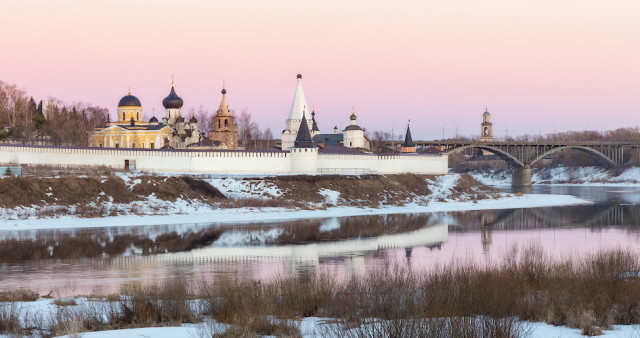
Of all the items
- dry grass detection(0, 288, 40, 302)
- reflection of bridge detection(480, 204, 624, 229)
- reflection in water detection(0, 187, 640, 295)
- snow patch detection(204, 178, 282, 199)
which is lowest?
reflection of bridge detection(480, 204, 624, 229)

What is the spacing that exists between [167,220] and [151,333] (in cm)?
2896

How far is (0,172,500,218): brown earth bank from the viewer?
1591 inches

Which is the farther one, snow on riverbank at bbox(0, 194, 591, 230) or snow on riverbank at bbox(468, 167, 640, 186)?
snow on riverbank at bbox(468, 167, 640, 186)

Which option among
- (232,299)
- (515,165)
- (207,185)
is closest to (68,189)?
(207,185)

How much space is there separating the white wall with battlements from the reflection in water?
55.6 ft

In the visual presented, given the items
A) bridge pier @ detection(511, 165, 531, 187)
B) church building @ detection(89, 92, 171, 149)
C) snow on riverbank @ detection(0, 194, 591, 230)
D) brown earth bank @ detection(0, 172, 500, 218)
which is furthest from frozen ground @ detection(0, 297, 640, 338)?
bridge pier @ detection(511, 165, 531, 187)

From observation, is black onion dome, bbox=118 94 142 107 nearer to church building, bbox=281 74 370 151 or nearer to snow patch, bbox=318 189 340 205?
church building, bbox=281 74 370 151

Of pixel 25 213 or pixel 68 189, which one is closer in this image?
pixel 25 213

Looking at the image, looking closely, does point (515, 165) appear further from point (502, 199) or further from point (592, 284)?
point (592, 284)

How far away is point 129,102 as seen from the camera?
262ft

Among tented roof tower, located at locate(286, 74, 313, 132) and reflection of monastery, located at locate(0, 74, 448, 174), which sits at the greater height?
tented roof tower, located at locate(286, 74, 313, 132)

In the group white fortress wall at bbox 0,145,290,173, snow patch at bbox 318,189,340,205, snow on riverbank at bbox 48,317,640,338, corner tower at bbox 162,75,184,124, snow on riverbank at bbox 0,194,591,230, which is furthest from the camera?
corner tower at bbox 162,75,184,124

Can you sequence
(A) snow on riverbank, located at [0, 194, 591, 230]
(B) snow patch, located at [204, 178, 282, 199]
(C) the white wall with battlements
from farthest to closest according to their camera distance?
(C) the white wall with battlements < (B) snow patch, located at [204, 178, 282, 199] < (A) snow on riverbank, located at [0, 194, 591, 230]

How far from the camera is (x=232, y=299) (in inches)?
510
